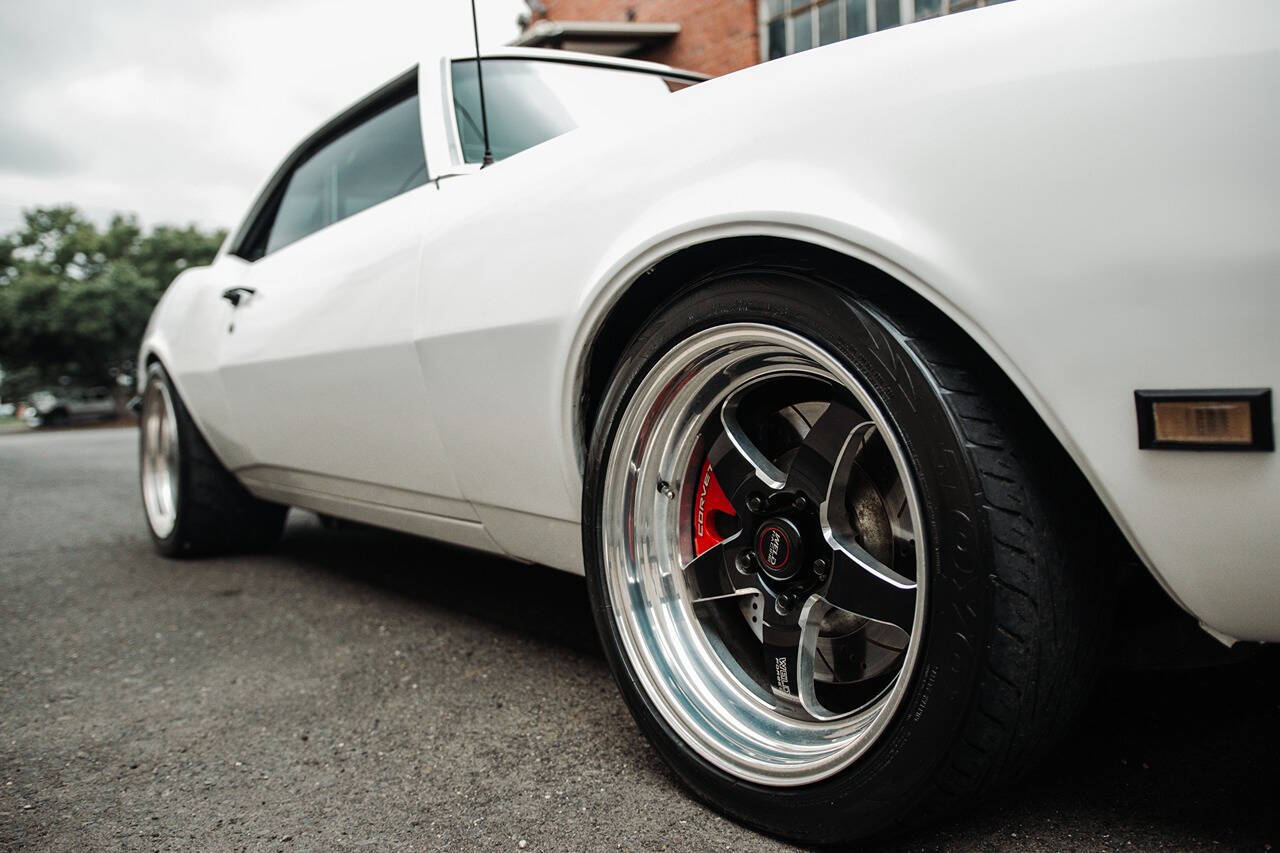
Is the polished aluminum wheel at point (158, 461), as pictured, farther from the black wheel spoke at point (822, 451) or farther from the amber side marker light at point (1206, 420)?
the amber side marker light at point (1206, 420)

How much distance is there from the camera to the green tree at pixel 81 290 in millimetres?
33344

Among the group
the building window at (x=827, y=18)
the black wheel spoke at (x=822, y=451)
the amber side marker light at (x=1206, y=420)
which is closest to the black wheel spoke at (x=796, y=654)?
the black wheel spoke at (x=822, y=451)

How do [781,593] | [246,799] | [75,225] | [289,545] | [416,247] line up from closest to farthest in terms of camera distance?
1. [781,593]
2. [246,799]
3. [416,247]
4. [289,545]
5. [75,225]

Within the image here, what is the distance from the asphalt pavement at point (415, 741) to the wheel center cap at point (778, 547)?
15.3 inches

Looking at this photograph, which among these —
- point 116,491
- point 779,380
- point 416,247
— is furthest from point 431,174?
point 116,491

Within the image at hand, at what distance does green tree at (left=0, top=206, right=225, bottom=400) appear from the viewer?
3334 centimetres

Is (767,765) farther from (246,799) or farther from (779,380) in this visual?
(246,799)

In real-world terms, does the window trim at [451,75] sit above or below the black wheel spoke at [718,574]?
above

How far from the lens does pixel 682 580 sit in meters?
1.63

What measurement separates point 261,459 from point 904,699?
8.27ft

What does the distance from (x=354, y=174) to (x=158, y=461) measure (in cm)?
182

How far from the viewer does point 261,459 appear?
10.2 feet

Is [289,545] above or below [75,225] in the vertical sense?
below

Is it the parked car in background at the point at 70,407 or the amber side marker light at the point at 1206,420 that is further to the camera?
the parked car in background at the point at 70,407
